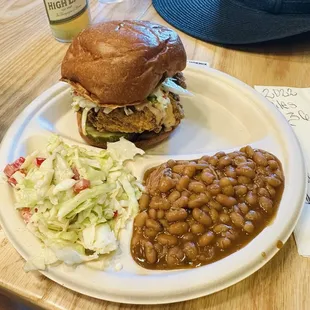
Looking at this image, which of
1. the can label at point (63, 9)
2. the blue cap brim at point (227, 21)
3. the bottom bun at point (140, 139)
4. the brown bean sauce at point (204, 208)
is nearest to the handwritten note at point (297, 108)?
the brown bean sauce at point (204, 208)

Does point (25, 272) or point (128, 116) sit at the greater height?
point (128, 116)

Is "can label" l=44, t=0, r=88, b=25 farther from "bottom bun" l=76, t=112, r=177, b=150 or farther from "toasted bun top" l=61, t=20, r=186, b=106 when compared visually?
"bottom bun" l=76, t=112, r=177, b=150

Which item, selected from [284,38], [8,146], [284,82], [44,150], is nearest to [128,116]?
[44,150]

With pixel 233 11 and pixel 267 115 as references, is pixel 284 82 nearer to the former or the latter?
pixel 267 115

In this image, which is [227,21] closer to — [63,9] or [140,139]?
[63,9]

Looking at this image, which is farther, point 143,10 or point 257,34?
point 143,10

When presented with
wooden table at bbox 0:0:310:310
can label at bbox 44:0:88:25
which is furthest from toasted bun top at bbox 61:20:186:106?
can label at bbox 44:0:88:25
